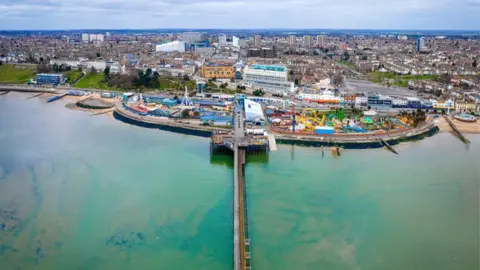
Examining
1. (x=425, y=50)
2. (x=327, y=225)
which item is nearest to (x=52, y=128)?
(x=327, y=225)

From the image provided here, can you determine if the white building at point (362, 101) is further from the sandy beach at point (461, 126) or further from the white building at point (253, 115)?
the white building at point (253, 115)

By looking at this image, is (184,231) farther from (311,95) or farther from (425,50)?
(425,50)

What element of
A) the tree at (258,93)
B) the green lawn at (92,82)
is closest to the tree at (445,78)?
the tree at (258,93)

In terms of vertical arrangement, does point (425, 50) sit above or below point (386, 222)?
above

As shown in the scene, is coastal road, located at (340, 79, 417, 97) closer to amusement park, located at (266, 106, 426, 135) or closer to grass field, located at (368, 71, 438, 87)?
grass field, located at (368, 71, 438, 87)

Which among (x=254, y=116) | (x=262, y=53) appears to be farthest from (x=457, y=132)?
(x=262, y=53)

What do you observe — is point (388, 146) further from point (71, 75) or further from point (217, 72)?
point (71, 75)
